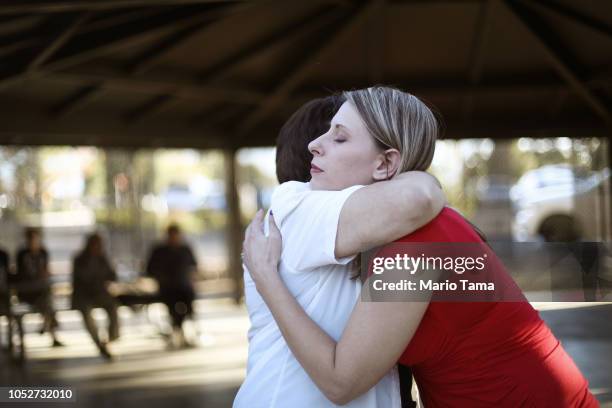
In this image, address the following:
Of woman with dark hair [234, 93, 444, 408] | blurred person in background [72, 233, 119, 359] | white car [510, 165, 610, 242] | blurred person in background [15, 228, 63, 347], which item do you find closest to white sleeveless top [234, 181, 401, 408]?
woman with dark hair [234, 93, 444, 408]

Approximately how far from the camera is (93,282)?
9875 millimetres

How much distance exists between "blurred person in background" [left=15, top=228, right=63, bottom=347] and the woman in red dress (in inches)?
351

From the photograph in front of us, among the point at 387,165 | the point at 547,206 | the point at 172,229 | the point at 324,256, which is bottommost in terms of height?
the point at 547,206

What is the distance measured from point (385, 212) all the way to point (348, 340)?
0.22 m

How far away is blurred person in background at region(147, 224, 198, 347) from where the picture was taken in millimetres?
9945

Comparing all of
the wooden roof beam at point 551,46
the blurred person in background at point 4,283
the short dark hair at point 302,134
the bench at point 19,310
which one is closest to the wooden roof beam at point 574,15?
the wooden roof beam at point 551,46

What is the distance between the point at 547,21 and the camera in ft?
26.3

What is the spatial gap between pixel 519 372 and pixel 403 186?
0.37 meters

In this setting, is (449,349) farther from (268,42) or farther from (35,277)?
(35,277)

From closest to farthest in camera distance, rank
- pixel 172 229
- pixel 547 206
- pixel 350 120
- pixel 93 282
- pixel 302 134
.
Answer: pixel 350 120 → pixel 302 134 → pixel 93 282 → pixel 172 229 → pixel 547 206

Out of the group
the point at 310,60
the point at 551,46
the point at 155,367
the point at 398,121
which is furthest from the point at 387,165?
the point at 310,60

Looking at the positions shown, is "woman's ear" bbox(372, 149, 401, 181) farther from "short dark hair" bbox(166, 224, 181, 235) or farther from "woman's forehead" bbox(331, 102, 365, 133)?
"short dark hair" bbox(166, 224, 181, 235)

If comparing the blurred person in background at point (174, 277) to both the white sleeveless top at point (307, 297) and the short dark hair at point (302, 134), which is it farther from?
the white sleeveless top at point (307, 297)

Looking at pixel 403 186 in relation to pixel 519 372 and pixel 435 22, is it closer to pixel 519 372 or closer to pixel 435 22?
pixel 519 372
